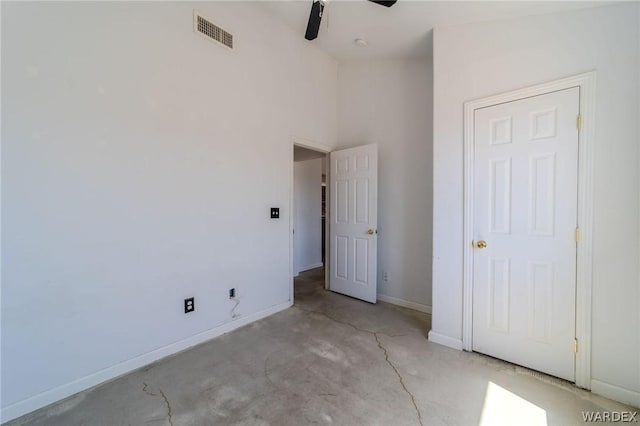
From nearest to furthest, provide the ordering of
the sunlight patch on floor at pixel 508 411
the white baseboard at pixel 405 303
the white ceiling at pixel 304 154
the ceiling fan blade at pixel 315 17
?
the sunlight patch on floor at pixel 508 411, the ceiling fan blade at pixel 315 17, the white baseboard at pixel 405 303, the white ceiling at pixel 304 154

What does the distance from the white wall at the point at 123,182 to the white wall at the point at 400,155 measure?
4.38ft

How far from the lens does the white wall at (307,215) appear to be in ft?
16.2

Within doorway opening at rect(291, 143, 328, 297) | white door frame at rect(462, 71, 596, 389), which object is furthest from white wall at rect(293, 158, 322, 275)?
white door frame at rect(462, 71, 596, 389)

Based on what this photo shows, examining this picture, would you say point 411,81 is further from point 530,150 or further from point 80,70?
point 80,70

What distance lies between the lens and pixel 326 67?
3629 mm

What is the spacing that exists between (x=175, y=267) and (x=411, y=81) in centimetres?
333

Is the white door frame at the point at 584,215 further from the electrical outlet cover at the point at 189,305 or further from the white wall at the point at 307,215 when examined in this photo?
the white wall at the point at 307,215

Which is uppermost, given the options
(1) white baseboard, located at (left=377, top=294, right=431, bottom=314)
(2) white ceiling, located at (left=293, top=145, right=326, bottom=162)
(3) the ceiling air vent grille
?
(3) the ceiling air vent grille

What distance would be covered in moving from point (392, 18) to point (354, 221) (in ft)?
7.42

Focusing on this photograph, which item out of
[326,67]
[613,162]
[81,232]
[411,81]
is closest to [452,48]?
[411,81]

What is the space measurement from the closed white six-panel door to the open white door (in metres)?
1.31

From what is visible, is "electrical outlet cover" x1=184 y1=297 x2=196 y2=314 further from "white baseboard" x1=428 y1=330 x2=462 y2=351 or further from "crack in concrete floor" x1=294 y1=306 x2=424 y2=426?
"white baseboard" x1=428 y1=330 x2=462 y2=351

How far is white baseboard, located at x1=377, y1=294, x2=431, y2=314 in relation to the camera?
3.12 meters

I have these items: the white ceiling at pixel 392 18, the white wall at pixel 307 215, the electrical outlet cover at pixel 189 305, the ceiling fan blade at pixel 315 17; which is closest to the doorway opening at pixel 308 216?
the white wall at pixel 307 215
